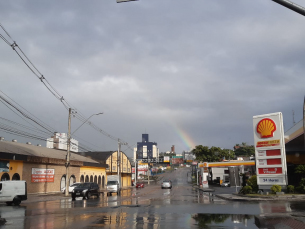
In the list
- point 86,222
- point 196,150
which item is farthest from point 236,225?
point 196,150

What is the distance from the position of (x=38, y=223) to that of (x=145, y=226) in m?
4.73

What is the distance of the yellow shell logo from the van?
74.0 ft

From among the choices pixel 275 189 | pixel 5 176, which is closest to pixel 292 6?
pixel 275 189

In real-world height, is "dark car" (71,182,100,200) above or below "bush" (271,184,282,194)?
below

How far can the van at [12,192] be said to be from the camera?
77.0 ft

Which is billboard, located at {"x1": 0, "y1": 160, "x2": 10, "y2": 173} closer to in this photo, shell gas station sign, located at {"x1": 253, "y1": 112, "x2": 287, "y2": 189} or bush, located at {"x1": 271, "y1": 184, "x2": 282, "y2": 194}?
shell gas station sign, located at {"x1": 253, "y1": 112, "x2": 287, "y2": 189}

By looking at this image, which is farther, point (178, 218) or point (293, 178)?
point (293, 178)

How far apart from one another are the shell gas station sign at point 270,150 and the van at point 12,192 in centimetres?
2167

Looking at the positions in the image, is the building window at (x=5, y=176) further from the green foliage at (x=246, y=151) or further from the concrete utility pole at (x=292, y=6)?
the green foliage at (x=246, y=151)

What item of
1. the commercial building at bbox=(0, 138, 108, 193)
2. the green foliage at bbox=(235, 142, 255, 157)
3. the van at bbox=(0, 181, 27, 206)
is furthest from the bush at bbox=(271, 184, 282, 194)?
the green foliage at bbox=(235, 142, 255, 157)

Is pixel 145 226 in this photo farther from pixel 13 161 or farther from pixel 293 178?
pixel 13 161

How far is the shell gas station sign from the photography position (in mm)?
29609

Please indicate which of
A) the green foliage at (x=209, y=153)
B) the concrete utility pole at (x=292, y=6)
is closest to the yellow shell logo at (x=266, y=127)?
the concrete utility pole at (x=292, y=6)

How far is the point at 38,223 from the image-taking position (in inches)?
515
